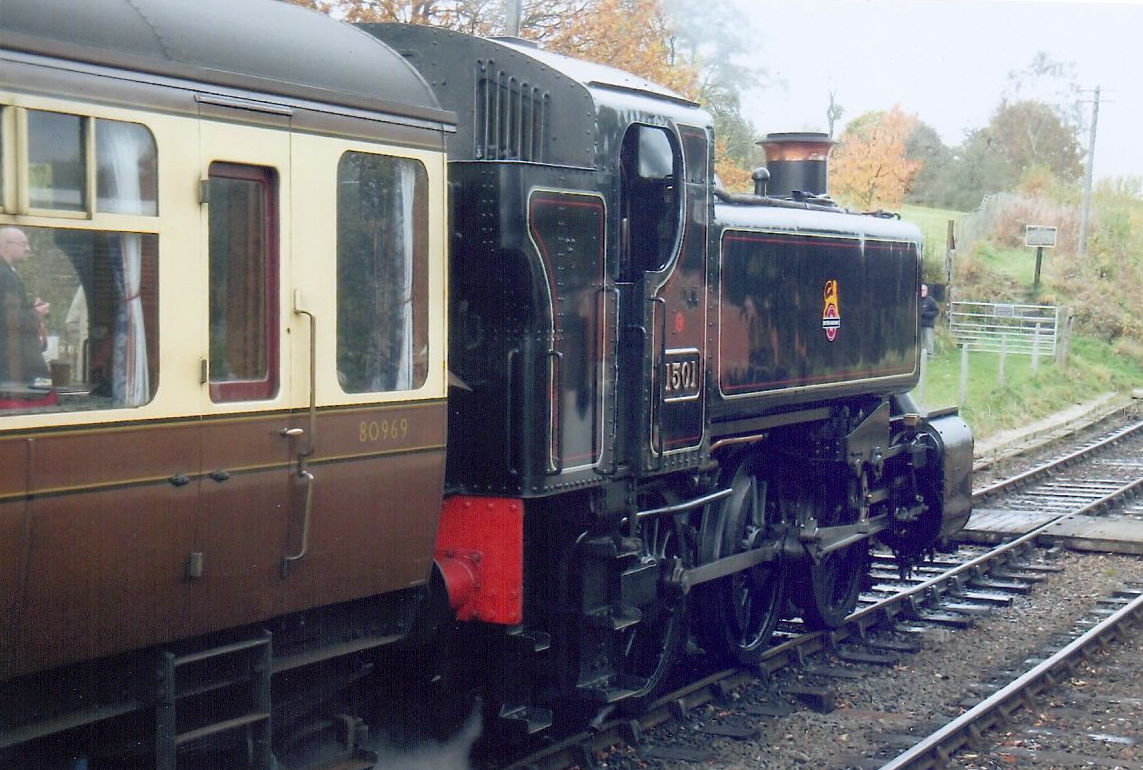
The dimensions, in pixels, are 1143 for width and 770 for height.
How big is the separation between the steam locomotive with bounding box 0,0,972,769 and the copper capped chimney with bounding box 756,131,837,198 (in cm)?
224

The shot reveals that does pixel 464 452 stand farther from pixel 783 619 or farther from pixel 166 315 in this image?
pixel 783 619

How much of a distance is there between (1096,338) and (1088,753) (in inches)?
1239

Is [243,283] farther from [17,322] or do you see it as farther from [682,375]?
[682,375]

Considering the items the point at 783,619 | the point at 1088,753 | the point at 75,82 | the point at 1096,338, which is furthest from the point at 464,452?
the point at 1096,338

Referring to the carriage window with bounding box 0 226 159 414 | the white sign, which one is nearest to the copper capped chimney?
the carriage window with bounding box 0 226 159 414

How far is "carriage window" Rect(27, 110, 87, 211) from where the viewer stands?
389 cm

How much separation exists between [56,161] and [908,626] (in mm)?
7909

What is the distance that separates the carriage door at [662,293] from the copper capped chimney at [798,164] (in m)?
3.26

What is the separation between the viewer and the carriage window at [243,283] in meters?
4.47

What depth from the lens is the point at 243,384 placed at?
4559 mm

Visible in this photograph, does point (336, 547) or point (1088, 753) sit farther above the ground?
point (336, 547)

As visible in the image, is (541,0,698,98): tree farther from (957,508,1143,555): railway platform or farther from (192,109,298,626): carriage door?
(192,109,298,626): carriage door

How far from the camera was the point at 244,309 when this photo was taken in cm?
458

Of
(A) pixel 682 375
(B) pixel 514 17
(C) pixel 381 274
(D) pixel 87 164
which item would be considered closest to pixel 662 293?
(A) pixel 682 375
